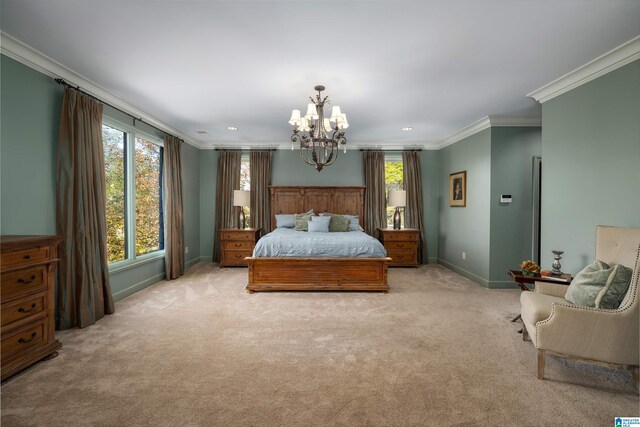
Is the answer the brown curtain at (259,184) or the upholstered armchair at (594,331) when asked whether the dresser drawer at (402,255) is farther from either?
the upholstered armchair at (594,331)

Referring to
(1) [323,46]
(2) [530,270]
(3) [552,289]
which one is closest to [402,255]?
(2) [530,270]

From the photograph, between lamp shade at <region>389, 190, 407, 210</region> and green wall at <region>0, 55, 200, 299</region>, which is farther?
lamp shade at <region>389, 190, 407, 210</region>

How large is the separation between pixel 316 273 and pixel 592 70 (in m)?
3.82

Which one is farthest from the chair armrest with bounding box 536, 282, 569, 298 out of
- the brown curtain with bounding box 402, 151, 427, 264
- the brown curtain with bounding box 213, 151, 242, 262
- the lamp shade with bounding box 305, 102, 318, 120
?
the brown curtain with bounding box 213, 151, 242, 262

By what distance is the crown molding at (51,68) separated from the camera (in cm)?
245

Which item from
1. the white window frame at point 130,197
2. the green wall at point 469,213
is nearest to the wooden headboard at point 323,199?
the green wall at point 469,213

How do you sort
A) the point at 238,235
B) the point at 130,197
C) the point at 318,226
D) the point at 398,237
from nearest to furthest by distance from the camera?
the point at 130,197, the point at 318,226, the point at 238,235, the point at 398,237

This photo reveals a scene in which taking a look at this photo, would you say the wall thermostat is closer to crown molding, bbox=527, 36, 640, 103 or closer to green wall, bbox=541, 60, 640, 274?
green wall, bbox=541, 60, 640, 274

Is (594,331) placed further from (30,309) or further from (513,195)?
(30,309)

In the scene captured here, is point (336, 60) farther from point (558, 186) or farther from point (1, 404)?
point (1, 404)

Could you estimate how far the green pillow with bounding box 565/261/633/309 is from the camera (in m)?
2.03

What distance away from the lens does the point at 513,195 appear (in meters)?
4.55

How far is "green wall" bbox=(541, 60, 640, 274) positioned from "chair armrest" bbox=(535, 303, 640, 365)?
1.14 m

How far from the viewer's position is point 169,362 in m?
2.32
